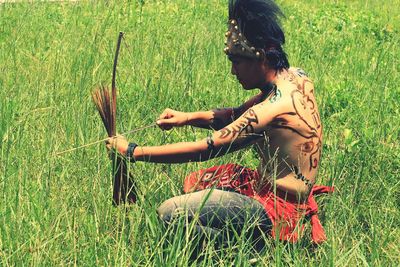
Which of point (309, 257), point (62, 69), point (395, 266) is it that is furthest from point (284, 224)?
point (62, 69)

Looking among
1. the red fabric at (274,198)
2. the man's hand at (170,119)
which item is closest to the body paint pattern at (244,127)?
the red fabric at (274,198)

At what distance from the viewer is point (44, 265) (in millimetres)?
2949

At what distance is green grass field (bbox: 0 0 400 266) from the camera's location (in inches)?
126

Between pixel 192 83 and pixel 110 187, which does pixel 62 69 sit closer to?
pixel 192 83

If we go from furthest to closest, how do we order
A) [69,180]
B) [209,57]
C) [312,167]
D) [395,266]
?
[209,57]
[69,180]
[312,167]
[395,266]

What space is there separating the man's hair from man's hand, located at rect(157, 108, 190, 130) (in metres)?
0.47

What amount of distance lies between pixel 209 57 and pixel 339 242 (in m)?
2.82

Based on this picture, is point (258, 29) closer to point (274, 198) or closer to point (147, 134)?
point (274, 198)

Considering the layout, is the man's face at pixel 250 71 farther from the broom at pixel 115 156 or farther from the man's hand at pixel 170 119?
the broom at pixel 115 156

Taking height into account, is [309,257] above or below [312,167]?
below

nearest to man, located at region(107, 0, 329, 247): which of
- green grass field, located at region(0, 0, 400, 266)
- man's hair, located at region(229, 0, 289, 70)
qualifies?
man's hair, located at region(229, 0, 289, 70)

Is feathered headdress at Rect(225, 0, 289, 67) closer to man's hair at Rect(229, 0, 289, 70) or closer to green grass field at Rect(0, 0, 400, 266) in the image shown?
man's hair at Rect(229, 0, 289, 70)

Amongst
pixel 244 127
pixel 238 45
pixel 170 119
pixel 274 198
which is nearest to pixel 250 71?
pixel 238 45

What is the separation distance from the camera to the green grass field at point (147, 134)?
3.19 meters
